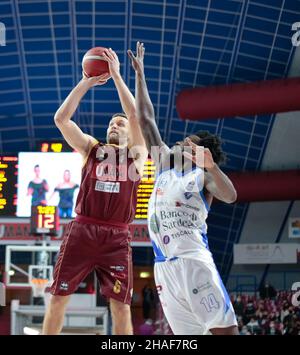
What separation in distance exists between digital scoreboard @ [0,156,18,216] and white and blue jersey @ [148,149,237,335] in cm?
1202

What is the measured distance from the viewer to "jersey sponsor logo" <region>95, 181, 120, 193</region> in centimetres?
755

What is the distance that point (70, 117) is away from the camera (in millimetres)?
7695

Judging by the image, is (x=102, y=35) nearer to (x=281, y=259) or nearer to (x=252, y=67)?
(x=252, y=67)

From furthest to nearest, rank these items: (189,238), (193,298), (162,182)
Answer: (162,182) < (189,238) < (193,298)

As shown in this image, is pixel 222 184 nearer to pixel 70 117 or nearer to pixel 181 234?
pixel 181 234

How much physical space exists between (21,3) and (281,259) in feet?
35.4

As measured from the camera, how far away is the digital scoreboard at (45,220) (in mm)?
16672

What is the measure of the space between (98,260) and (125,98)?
152 cm

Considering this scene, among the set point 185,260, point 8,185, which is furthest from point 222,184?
point 8,185

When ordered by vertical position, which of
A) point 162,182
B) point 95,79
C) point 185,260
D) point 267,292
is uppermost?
point 95,79

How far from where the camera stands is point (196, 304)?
6.49 meters
